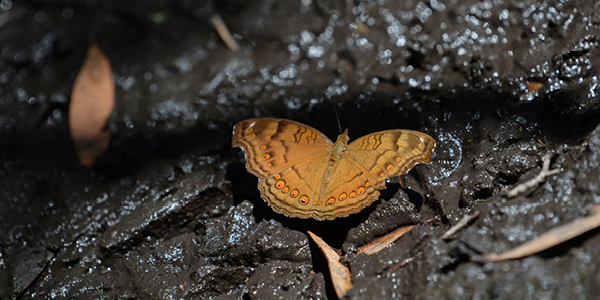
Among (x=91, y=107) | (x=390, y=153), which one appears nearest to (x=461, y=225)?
(x=390, y=153)

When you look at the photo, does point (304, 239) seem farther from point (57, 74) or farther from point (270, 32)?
point (57, 74)

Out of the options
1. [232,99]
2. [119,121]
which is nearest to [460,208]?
[232,99]

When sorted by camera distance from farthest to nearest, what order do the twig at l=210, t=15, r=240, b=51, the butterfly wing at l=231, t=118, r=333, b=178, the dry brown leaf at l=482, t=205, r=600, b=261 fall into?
the twig at l=210, t=15, r=240, b=51, the butterfly wing at l=231, t=118, r=333, b=178, the dry brown leaf at l=482, t=205, r=600, b=261

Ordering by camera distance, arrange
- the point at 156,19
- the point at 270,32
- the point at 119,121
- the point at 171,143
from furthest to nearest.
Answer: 1. the point at 156,19
2. the point at 270,32
3. the point at 119,121
4. the point at 171,143

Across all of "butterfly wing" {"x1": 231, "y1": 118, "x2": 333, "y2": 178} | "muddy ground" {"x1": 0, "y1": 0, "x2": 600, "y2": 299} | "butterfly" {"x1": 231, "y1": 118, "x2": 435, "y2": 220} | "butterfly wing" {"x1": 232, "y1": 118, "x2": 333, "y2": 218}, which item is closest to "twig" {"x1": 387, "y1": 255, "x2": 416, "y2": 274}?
"muddy ground" {"x1": 0, "y1": 0, "x2": 600, "y2": 299}

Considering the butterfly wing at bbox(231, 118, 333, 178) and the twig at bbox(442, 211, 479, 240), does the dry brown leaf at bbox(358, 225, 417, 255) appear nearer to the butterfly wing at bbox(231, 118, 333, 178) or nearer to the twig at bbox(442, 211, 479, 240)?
the twig at bbox(442, 211, 479, 240)

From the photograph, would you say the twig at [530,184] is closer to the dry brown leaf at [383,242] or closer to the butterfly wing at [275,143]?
the dry brown leaf at [383,242]

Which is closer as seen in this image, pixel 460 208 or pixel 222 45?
pixel 460 208
